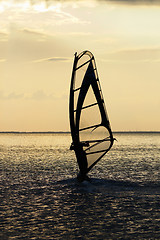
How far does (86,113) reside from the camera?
29.1 m

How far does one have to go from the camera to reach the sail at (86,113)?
94.3ft

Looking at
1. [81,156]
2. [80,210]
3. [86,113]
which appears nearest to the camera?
[80,210]

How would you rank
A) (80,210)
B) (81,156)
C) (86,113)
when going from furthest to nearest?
(81,156) → (86,113) → (80,210)

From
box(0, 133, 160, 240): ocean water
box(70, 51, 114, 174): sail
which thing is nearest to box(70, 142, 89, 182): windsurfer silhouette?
box(70, 51, 114, 174): sail

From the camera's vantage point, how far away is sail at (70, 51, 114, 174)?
28.7 m

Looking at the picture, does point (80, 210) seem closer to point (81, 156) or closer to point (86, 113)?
point (81, 156)

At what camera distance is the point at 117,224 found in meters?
19.0

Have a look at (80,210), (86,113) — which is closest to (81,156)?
(86,113)

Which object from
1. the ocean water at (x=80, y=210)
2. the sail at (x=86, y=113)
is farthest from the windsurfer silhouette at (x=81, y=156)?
the ocean water at (x=80, y=210)

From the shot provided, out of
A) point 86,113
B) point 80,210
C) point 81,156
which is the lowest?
point 80,210

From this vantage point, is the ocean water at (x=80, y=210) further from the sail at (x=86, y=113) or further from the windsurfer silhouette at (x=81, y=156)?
the sail at (x=86, y=113)

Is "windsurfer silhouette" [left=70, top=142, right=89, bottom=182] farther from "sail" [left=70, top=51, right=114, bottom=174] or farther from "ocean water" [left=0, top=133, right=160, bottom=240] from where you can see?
"ocean water" [left=0, top=133, right=160, bottom=240]

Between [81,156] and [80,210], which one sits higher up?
[81,156]

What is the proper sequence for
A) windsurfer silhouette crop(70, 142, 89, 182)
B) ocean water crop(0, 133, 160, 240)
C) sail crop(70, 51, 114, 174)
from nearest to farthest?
1. ocean water crop(0, 133, 160, 240)
2. sail crop(70, 51, 114, 174)
3. windsurfer silhouette crop(70, 142, 89, 182)
